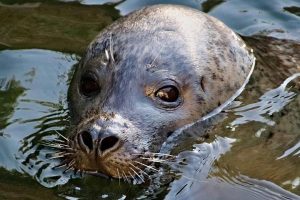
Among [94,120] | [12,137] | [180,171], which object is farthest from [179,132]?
[12,137]

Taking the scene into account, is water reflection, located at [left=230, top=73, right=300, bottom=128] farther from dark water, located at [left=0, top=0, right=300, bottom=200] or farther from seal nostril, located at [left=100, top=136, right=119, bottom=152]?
seal nostril, located at [left=100, top=136, right=119, bottom=152]

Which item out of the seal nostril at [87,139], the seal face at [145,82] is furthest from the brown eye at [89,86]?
the seal nostril at [87,139]

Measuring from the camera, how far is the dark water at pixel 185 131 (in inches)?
214

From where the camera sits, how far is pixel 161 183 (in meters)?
5.48

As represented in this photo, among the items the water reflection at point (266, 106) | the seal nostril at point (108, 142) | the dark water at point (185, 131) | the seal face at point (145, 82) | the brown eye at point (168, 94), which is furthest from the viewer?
the water reflection at point (266, 106)

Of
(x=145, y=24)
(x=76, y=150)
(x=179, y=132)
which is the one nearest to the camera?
(x=76, y=150)

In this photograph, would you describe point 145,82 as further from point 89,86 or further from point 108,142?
point 108,142

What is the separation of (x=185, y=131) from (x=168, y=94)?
0.91 ft

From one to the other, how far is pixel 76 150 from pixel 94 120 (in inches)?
8.3

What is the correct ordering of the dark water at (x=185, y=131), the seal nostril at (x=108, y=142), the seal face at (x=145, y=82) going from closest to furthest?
1. the seal nostril at (x=108, y=142)
2. the seal face at (x=145, y=82)
3. the dark water at (x=185, y=131)

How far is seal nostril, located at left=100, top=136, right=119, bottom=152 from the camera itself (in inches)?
202

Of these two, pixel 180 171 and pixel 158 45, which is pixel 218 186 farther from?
pixel 158 45

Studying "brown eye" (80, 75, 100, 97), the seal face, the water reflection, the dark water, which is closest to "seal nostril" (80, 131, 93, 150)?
the seal face

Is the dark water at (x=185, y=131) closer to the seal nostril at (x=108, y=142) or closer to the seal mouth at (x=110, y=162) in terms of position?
the seal mouth at (x=110, y=162)
